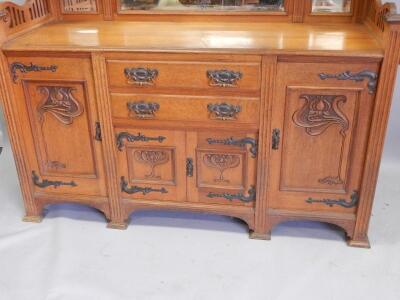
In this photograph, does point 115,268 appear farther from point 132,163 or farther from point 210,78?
point 210,78

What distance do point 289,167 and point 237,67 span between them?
47 cm

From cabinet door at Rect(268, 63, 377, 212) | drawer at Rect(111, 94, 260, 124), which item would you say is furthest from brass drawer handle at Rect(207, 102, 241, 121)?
cabinet door at Rect(268, 63, 377, 212)

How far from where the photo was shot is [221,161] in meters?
1.87

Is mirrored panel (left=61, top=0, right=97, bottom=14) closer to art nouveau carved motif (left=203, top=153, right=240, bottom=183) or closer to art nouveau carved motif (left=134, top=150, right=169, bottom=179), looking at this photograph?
art nouveau carved motif (left=134, top=150, right=169, bottom=179)

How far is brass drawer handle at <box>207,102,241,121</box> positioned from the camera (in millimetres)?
1725

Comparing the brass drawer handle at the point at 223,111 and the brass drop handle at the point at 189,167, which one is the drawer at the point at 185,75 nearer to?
the brass drawer handle at the point at 223,111

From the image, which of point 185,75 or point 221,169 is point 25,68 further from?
point 221,169

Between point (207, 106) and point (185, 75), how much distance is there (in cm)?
15

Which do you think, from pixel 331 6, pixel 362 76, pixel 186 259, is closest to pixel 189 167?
pixel 186 259

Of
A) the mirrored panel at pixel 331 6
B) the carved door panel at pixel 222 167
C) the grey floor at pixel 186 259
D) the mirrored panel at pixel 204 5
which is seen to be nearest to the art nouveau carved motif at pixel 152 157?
the carved door panel at pixel 222 167

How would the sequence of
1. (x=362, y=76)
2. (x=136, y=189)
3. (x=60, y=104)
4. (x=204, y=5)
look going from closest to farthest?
1. (x=362, y=76)
2. (x=60, y=104)
3. (x=136, y=189)
4. (x=204, y=5)

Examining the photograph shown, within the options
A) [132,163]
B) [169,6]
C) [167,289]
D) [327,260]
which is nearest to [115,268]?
[167,289]

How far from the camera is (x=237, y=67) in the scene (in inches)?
65.1

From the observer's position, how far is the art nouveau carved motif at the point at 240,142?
179 centimetres
